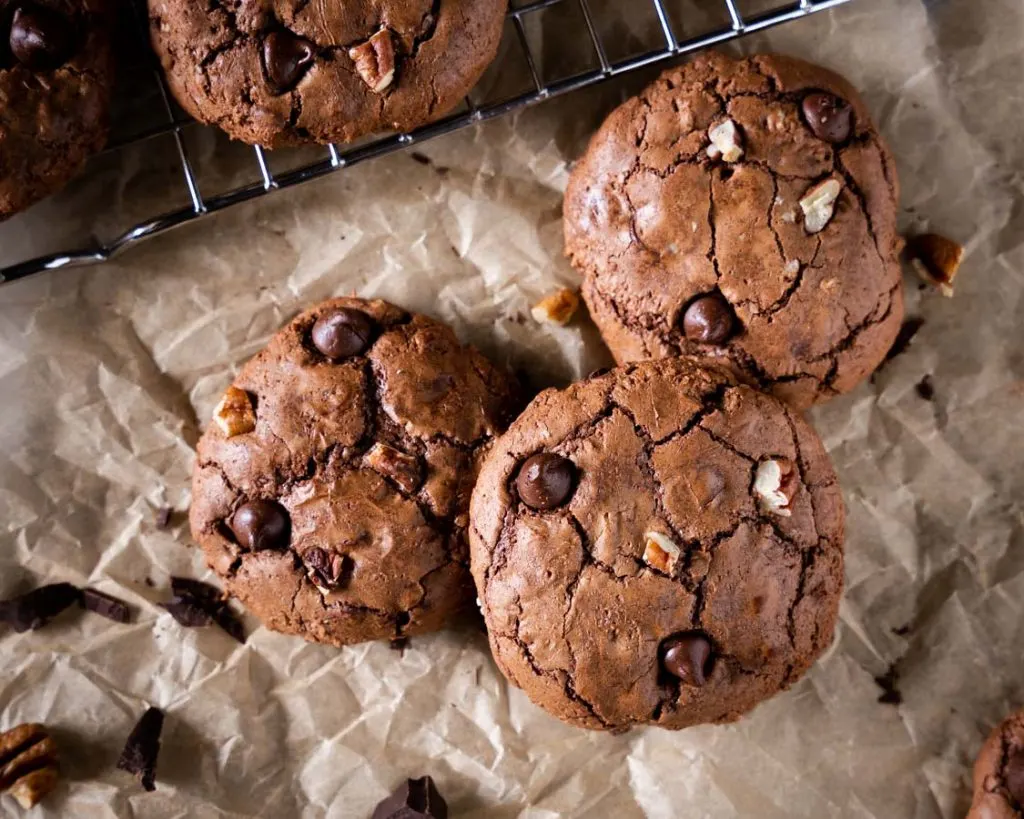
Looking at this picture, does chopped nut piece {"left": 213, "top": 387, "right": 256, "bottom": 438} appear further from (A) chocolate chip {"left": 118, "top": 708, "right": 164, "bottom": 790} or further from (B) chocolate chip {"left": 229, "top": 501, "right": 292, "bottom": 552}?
(A) chocolate chip {"left": 118, "top": 708, "right": 164, "bottom": 790}

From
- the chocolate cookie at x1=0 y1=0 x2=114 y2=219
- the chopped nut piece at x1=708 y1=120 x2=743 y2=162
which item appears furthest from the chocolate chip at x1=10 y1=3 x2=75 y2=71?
the chopped nut piece at x1=708 y1=120 x2=743 y2=162

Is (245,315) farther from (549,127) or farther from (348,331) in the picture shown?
(549,127)

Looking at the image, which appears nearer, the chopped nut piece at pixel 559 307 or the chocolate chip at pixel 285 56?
the chocolate chip at pixel 285 56

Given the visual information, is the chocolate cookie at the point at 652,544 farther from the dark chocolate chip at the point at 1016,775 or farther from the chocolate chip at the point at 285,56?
the chocolate chip at the point at 285,56

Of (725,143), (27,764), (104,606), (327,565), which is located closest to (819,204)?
(725,143)

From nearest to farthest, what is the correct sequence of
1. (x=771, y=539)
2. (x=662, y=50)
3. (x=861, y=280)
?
(x=771, y=539) < (x=861, y=280) < (x=662, y=50)

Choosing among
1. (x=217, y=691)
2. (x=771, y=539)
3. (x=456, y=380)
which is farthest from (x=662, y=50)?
(x=217, y=691)

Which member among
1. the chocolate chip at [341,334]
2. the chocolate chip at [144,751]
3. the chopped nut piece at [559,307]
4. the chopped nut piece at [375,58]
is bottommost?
the chocolate chip at [144,751]

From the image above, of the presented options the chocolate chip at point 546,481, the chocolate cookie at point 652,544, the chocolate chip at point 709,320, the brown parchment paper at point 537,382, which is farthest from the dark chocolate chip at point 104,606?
the chocolate chip at point 709,320
